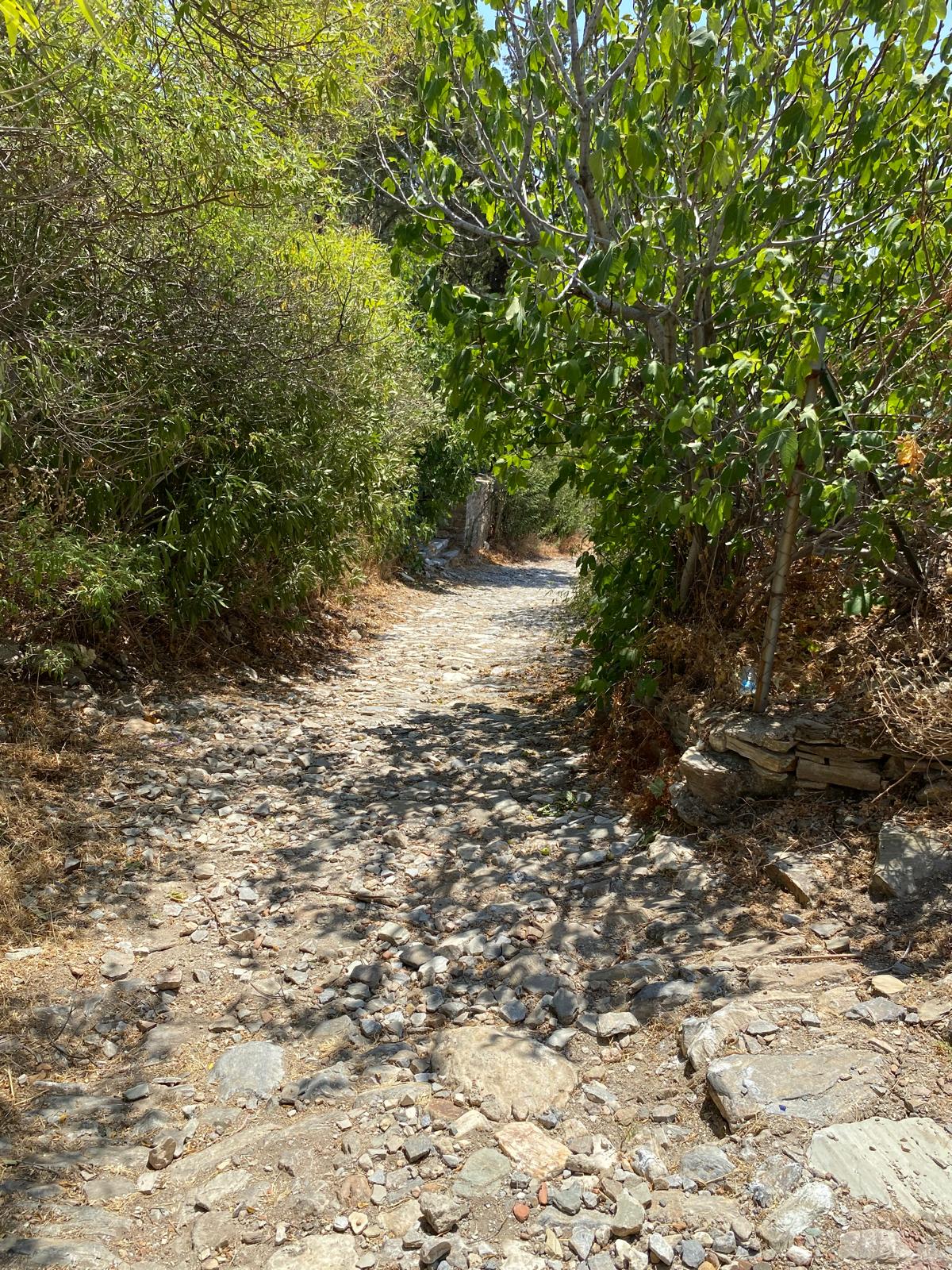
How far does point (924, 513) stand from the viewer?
12.8 ft

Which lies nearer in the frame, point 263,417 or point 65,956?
point 65,956

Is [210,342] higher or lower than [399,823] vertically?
higher

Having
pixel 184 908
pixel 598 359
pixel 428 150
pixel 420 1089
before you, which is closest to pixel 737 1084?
pixel 420 1089

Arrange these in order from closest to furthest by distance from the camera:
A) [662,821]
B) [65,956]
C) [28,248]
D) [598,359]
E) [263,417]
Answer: [65,956] < [28,248] < [662,821] < [598,359] < [263,417]

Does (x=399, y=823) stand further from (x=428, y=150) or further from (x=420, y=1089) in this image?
(x=428, y=150)

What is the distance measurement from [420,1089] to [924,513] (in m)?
3.19

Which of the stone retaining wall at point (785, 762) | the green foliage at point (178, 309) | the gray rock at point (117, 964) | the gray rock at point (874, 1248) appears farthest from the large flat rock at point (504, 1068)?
the green foliage at point (178, 309)

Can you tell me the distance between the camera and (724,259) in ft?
14.7

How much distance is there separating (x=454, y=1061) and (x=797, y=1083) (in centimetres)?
110

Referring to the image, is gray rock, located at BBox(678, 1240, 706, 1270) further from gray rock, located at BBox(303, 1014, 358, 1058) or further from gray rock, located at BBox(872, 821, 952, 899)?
gray rock, located at BBox(872, 821, 952, 899)

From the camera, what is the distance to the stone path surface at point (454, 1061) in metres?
2.22

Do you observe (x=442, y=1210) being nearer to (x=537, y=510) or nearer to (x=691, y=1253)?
(x=691, y=1253)

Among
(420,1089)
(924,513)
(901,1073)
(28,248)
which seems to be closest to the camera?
(901,1073)

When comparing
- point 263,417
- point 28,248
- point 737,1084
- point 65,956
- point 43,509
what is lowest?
point 65,956
